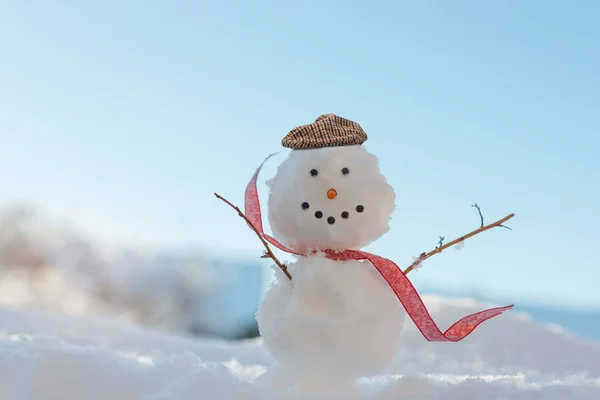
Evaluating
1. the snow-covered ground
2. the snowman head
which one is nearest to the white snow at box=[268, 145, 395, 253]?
the snowman head

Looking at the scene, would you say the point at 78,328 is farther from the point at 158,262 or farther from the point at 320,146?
the point at 158,262

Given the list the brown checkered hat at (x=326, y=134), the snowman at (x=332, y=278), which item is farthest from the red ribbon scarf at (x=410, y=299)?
the brown checkered hat at (x=326, y=134)

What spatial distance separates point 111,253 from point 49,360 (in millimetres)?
2301

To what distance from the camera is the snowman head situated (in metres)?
0.87

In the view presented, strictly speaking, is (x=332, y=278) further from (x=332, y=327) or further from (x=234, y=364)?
(x=234, y=364)

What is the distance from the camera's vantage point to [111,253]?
3.14 m

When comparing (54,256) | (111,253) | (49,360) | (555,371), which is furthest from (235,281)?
(49,360)

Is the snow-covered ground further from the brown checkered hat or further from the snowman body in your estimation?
the brown checkered hat

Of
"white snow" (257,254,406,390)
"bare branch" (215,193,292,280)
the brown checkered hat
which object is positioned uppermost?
the brown checkered hat

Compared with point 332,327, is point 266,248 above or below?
above

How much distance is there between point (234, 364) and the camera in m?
1.28

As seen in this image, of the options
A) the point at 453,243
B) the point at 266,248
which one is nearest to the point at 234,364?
the point at 266,248

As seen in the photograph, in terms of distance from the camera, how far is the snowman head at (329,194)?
874mm

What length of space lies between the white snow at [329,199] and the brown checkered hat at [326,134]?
1cm
